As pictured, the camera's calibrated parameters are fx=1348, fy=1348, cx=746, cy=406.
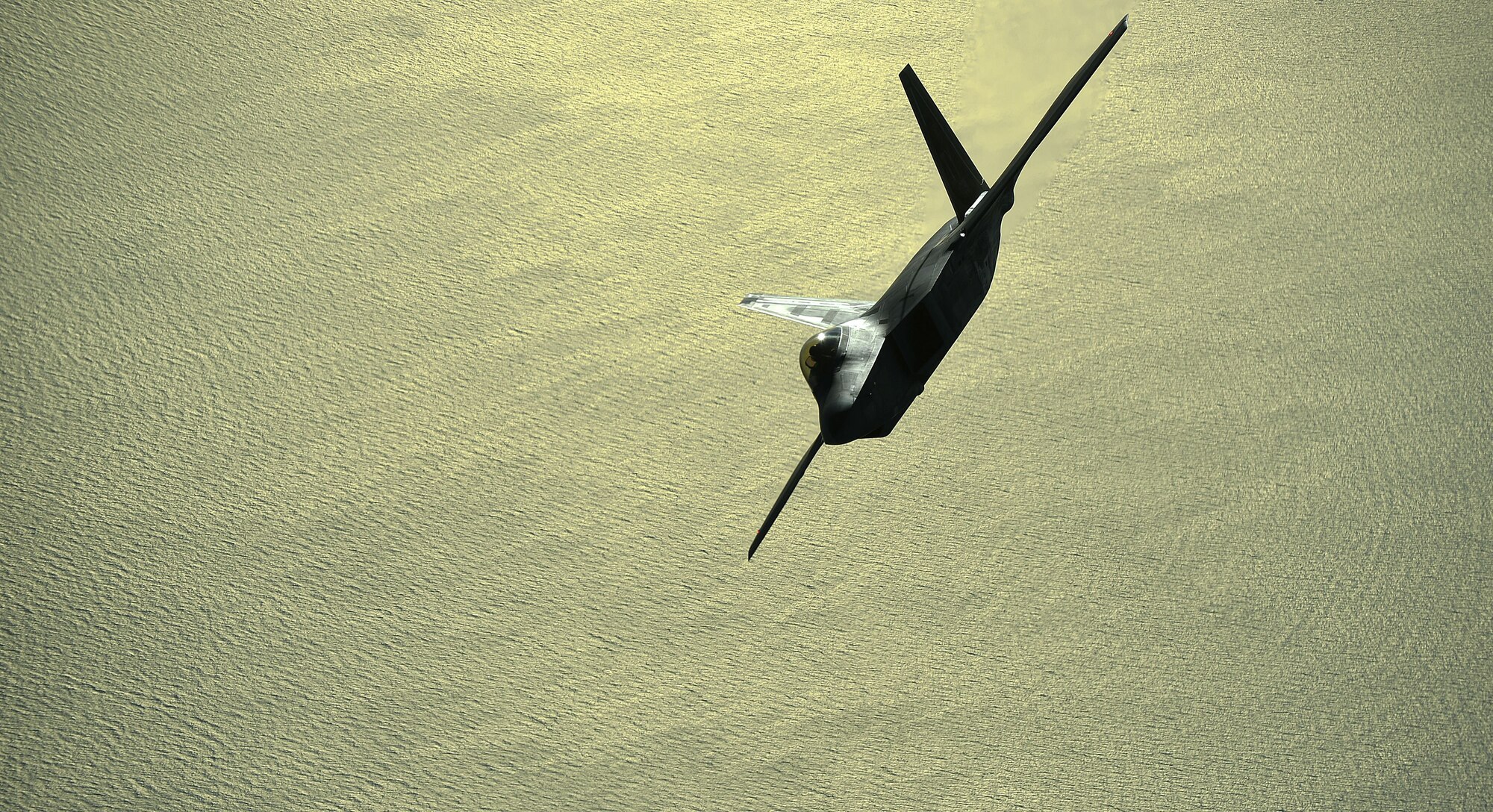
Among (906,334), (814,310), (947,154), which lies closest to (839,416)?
(906,334)

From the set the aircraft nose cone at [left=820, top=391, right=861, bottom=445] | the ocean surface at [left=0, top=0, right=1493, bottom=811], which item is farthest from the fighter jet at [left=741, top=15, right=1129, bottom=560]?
the ocean surface at [left=0, top=0, right=1493, bottom=811]

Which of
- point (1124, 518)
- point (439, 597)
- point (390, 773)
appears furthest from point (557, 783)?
point (1124, 518)

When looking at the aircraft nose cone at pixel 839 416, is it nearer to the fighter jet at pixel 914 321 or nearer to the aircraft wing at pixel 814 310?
the fighter jet at pixel 914 321

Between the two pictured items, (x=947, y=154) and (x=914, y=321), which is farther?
(x=947, y=154)

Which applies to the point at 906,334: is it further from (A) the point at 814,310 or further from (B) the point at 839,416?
(A) the point at 814,310

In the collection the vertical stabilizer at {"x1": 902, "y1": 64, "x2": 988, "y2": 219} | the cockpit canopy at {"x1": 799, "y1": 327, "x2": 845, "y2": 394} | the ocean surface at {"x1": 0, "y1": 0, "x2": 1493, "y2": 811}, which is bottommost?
the ocean surface at {"x1": 0, "y1": 0, "x2": 1493, "y2": 811}

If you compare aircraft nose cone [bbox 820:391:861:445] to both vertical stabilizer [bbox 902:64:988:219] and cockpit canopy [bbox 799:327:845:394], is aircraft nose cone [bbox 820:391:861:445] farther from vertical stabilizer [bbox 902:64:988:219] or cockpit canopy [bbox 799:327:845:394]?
vertical stabilizer [bbox 902:64:988:219]

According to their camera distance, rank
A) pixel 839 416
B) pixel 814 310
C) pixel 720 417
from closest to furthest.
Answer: pixel 839 416
pixel 814 310
pixel 720 417

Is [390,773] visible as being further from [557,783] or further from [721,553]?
[721,553]
